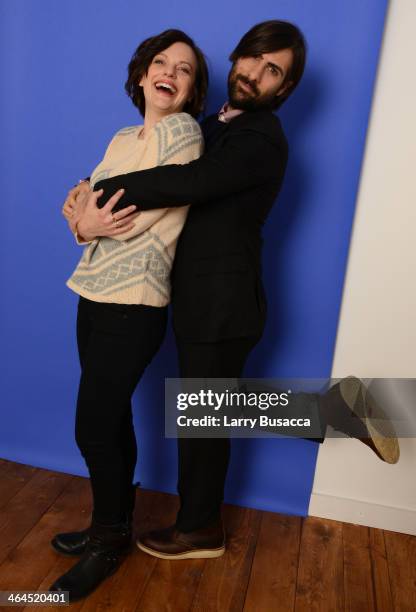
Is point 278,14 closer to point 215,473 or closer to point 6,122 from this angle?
point 6,122

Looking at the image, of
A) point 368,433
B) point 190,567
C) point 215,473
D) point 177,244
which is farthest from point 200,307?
point 190,567

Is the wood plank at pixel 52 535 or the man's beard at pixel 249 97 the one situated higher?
the man's beard at pixel 249 97

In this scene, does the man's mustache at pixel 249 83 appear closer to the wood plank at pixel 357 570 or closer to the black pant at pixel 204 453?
the black pant at pixel 204 453

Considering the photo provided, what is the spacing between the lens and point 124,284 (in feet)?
4.83

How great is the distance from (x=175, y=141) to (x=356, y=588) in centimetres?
144

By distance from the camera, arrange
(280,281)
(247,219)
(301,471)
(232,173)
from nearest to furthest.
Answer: (232,173)
(247,219)
(280,281)
(301,471)

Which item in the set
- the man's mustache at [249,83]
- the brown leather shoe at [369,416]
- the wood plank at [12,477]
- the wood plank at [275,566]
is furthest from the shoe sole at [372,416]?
the wood plank at [12,477]

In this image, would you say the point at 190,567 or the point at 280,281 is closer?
the point at 190,567

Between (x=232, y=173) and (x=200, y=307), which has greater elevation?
(x=232, y=173)

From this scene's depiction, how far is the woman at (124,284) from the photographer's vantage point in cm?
146

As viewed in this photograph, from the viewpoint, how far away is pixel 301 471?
2072mm

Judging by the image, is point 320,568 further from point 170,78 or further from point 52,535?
point 170,78

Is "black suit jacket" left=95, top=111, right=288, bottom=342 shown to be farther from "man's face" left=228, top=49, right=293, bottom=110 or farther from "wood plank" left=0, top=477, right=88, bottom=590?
"wood plank" left=0, top=477, right=88, bottom=590

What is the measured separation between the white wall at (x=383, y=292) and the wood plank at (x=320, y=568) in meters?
0.07
